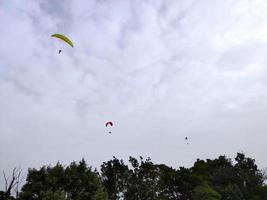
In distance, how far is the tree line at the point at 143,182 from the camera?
32594 millimetres

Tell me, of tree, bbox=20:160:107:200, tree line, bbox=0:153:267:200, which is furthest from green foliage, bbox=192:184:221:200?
tree, bbox=20:160:107:200

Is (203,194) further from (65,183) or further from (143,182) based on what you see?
(65,183)

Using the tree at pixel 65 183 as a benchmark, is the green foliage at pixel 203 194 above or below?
above

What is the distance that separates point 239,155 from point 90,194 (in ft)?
186

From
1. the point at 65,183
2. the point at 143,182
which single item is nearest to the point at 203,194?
the point at 143,182

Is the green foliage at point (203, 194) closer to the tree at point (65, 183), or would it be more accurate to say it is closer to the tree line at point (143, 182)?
the tree line at point (143, 182)

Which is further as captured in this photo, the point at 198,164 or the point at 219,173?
the point at 198,164

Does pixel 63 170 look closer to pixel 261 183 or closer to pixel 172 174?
pixel 172 174

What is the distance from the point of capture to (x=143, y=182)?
49.8 metres

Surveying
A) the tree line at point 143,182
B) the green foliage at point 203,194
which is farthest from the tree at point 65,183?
the green foliage at point 203,194

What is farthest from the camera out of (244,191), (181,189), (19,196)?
(244,191)

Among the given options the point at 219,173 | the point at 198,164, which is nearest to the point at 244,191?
the point at 219,173

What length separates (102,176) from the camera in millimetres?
52219

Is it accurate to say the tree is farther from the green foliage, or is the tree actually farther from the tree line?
the green foliage
